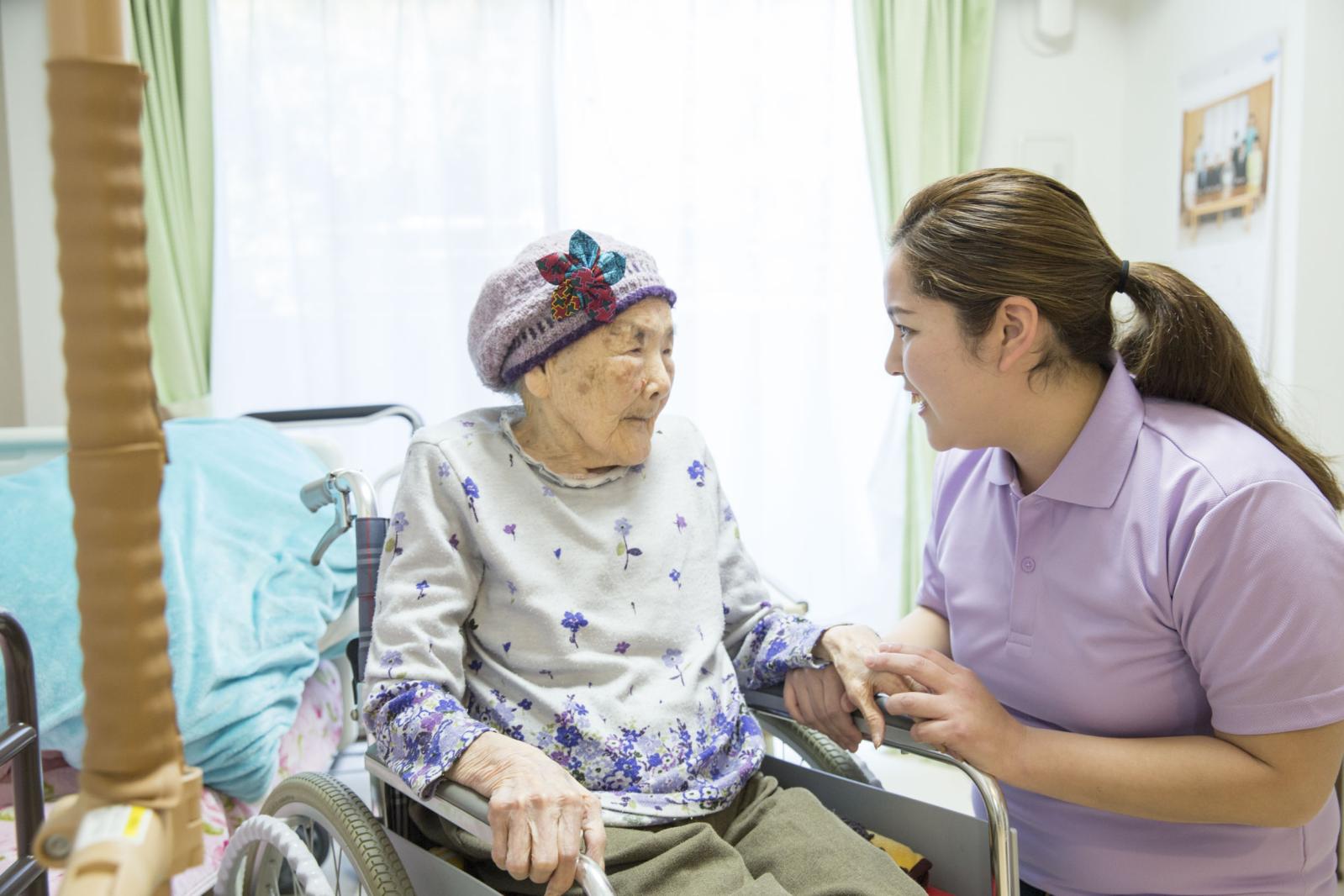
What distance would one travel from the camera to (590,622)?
1293 millimetres

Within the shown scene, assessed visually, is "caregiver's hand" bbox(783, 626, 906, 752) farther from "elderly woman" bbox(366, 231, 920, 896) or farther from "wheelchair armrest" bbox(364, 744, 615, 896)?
"wheelchair armrest" bbox(364, 744, 615, 896)

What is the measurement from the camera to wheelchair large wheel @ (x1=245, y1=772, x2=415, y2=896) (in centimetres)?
106

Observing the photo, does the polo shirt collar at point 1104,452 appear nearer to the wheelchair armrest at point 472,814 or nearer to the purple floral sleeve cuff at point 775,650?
the purple floral sleeve cuff at point 775,650

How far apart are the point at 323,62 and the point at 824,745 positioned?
273 centimetres

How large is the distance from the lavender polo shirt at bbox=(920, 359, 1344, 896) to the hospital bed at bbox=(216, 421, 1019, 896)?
0.14 metres

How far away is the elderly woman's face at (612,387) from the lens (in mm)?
1324

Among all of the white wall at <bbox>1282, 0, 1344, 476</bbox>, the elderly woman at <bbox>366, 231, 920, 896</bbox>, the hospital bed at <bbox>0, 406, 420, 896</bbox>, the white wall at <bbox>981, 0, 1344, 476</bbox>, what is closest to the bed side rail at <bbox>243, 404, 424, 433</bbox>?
the hospital bed at <bbox>0, 406, 420, 896</bbox>

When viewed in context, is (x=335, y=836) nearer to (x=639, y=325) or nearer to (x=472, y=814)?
(x=472, y=814)

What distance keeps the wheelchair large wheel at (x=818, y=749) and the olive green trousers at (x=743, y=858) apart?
182mm

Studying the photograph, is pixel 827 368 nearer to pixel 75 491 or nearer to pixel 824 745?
pixel 824 745

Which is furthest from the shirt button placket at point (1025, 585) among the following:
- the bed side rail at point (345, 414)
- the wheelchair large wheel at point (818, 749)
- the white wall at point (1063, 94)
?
the white wall at point (1063, 94)

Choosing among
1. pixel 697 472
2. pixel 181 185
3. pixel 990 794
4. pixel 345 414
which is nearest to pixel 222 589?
pixel 345 414

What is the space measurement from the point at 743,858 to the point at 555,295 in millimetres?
735

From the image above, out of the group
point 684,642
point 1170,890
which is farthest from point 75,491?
point 1170,890
